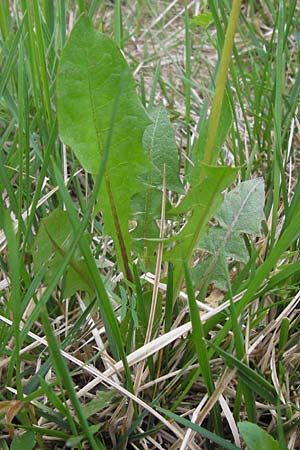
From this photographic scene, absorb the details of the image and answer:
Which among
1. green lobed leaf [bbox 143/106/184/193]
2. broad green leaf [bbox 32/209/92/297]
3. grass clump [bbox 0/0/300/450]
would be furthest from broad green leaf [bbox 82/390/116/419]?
green lobed leaf [bbox 143/106/184/193]

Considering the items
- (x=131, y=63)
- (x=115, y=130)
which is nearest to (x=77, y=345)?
(x=115, y=130)

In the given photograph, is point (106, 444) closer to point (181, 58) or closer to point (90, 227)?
point (90, 227)

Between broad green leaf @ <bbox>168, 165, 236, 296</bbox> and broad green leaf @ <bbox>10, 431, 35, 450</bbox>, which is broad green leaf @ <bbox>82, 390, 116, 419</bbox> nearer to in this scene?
broad green leaf @ <bbox>10, 431, 35, 450</bbox>

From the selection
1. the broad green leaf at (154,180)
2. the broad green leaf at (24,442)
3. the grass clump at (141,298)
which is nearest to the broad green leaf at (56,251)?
the grass clump at (141,298)

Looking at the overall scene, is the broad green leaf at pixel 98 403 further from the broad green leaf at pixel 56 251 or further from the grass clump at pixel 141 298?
the broad green leaf at pixel 56 251

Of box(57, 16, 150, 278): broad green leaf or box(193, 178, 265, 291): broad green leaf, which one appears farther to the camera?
box(193, 178, 265, 291): broad green leaf

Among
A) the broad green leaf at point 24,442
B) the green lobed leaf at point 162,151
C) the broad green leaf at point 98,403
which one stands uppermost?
the green lobed leaf at point 162,151

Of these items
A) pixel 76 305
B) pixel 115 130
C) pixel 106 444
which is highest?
pixel 115 130
